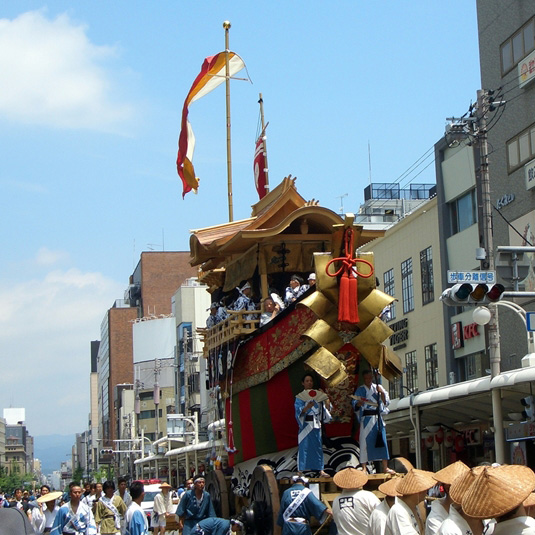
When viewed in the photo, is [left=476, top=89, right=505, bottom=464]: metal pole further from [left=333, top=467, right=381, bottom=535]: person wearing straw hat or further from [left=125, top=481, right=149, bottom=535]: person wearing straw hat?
[left=125, top=481, right=149, bottom=535]: person wearing straw hat

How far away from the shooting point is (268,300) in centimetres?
1381

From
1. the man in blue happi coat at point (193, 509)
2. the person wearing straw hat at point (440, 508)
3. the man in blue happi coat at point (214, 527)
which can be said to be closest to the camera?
the person wearing straw hat at point (440, 508)

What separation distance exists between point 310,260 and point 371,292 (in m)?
2.41

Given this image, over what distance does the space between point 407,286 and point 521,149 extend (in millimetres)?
8656

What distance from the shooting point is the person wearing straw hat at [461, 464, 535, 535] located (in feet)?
17.3

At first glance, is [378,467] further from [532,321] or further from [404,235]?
[404,235]

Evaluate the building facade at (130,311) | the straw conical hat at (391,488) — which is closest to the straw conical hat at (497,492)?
the straw conical hat at (391,488)

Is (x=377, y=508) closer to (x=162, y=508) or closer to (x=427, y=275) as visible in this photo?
(x=162, y=508)

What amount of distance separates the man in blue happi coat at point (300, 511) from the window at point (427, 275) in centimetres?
2181

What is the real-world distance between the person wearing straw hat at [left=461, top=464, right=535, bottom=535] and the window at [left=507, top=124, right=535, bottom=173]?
21.9 metres

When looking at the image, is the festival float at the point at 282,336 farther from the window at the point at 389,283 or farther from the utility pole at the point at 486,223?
the window at the point at 389,283

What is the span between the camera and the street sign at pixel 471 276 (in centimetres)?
1582

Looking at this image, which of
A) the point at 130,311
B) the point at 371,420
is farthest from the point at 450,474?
the point at 130,311

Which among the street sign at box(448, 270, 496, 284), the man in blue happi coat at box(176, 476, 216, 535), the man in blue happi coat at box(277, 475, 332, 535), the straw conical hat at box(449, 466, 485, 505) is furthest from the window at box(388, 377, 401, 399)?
the straw conical hat at box(449, 466, 485, 505)
